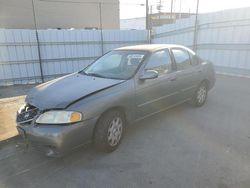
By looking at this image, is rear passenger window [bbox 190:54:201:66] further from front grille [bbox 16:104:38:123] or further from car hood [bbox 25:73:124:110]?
front grille [bbox 16:104:38:123]

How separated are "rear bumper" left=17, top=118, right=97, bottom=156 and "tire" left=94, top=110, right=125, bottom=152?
187 mm

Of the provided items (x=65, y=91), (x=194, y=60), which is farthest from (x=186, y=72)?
(x=65, y=91)

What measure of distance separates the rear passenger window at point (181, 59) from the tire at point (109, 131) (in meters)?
1.86

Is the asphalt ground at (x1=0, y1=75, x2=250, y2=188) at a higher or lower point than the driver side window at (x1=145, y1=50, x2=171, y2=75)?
lower

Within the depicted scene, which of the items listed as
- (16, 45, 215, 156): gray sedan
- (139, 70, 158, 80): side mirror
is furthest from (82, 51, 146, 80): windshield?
(139, 70, 158, 80): side mirror

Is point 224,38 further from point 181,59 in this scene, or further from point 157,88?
point 157,88

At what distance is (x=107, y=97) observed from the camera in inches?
126

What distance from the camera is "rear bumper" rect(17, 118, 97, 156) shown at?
2795mm

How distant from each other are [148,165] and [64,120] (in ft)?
4.26

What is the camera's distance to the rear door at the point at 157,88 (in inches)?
150

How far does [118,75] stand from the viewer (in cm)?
383

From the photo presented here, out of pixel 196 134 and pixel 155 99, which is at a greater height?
pixel 155 99

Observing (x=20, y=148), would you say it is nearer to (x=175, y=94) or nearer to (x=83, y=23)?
(x=175, y=94)

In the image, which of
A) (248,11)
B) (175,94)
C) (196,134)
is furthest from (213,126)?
(248,11)
